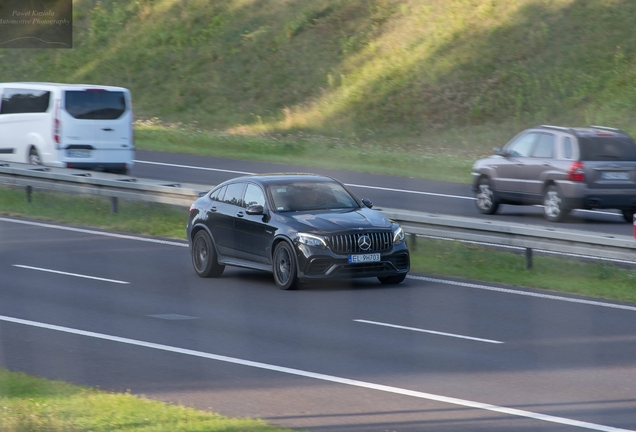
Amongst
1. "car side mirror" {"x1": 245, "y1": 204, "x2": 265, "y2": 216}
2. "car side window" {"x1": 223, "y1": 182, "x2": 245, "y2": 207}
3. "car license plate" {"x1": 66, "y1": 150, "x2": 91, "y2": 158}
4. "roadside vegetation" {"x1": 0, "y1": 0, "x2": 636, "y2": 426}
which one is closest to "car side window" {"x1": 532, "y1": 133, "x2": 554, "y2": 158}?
"roadside vegetation" {"x1": 0, "y1": 0, "x2": 636, "y2": 426}

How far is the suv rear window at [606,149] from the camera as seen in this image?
21562mm

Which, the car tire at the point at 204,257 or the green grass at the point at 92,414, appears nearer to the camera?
the green grass at the point at 92,414

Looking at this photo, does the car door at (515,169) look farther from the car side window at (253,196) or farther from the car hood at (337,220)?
the car side window at (253,196)

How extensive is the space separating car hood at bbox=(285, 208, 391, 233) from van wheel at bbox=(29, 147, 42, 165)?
1291cm

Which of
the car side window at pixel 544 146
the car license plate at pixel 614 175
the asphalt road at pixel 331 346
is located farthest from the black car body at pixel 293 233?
the car side window at pixel 544 146

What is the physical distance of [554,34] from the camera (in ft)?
139

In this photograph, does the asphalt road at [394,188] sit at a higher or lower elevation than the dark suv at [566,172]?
lower

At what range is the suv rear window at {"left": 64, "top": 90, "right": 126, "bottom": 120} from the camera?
26.2 metres

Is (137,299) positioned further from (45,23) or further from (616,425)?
(45,23)

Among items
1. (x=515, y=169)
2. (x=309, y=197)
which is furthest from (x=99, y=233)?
(x=515, y=169)

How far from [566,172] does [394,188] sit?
6568mm

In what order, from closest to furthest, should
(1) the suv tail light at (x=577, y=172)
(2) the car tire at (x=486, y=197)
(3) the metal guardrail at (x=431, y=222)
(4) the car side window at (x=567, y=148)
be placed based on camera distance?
(3) the metal guardrail at (x=431, y=222), (1) the suv tail light at (x=577, y=172), (4) the car side window at (x=567, y=148), (2) the car tire at (x=486, y=197)

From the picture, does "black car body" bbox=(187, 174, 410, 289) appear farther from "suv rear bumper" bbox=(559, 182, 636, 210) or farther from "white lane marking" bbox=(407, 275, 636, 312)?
"suv rear bumper" bbox=(559, 182, 636, 210)

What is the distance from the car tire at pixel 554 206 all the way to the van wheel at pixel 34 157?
1152 cm
